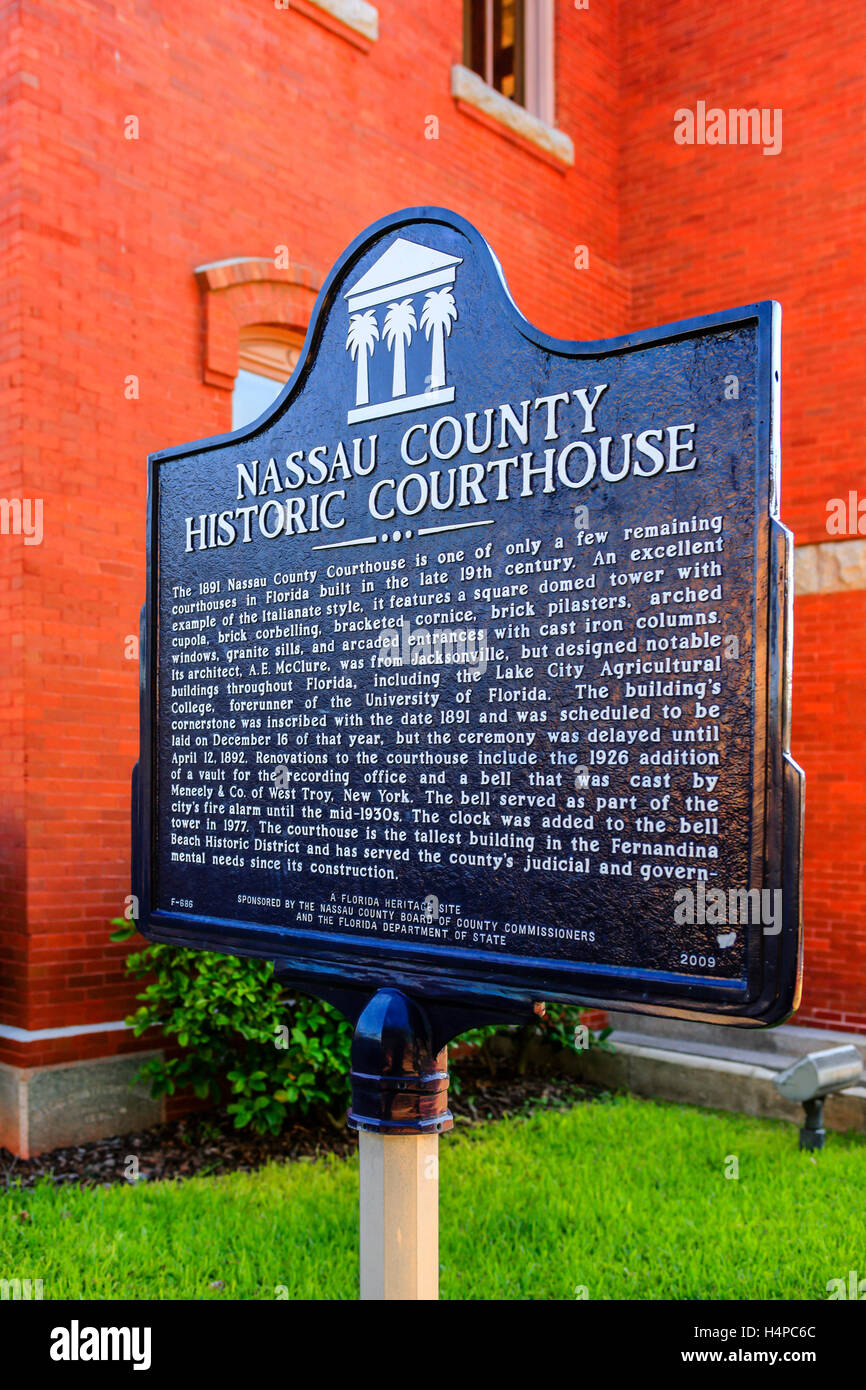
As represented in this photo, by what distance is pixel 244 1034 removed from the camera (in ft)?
18.6

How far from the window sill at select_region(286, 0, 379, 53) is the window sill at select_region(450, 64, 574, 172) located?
0.84m

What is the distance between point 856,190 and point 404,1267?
25.2 feet

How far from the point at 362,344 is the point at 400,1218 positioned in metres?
2.22

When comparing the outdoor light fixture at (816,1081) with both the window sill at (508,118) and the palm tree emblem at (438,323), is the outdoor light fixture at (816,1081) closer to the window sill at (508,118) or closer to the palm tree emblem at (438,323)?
the palm tree emblem at (438,323)

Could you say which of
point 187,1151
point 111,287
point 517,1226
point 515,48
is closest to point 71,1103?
point 187,1151

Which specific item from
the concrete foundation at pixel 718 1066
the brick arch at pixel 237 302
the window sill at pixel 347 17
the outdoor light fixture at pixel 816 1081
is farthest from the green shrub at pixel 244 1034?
the window sill at pixel 347 17

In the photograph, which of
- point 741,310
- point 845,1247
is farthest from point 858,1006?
point 741,310

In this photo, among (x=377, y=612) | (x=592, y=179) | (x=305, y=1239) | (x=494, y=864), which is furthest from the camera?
(x=592, y=179)

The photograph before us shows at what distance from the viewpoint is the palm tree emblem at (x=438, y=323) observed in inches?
115

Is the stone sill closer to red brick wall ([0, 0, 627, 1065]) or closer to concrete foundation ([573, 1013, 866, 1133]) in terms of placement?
concrete foundation ([573, 1013, 866, 1133])

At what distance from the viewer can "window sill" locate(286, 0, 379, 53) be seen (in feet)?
24.1

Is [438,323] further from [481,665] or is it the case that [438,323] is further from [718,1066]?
[718,1066]
